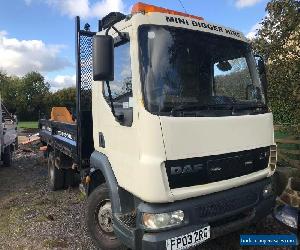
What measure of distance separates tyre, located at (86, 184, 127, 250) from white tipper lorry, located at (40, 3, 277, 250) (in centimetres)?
1

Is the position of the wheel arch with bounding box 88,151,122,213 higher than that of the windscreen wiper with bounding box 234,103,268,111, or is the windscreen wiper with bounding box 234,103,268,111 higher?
the windscreen wiper with bounding box 234,103,268,111

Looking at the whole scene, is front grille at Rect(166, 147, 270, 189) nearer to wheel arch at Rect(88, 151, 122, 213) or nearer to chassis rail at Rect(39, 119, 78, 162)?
wheel arch at Rect(88, 151, 122, 213)

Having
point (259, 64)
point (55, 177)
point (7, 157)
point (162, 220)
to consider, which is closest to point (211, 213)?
point (162, 220)

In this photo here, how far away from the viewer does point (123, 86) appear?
4.29m

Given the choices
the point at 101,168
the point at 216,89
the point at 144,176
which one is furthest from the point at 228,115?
the point at 101,168

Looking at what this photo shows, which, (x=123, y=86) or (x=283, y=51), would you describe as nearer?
(x=123, y=86)

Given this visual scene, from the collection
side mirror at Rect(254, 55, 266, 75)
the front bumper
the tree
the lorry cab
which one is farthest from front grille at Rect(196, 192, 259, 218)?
the tree

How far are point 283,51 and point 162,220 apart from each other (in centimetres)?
465

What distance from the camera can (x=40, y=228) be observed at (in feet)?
19.8

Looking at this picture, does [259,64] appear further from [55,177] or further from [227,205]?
[55,177]

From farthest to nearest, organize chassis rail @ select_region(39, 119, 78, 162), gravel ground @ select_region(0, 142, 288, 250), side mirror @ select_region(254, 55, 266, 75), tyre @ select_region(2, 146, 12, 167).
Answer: tyre @ select_region(2, 146, 12, 167)
chassis rail @ select_region(39, 119, 78, 162)
gravel ground @ select_region(0, 142, 288, 250)
side mirror @ select_region(254, 55, 266, 75)

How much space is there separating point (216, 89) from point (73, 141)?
2.61m

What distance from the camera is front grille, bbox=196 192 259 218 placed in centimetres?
390

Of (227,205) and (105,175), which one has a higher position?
(105,175)
